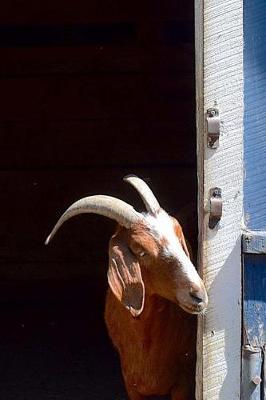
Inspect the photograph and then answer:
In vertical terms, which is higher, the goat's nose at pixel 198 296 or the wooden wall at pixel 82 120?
the goat's nose at pixel 198 296

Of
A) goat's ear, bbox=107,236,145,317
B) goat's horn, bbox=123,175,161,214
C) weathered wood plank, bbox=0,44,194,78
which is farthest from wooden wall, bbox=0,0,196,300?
goat's ear, bbox=107,236,145,317

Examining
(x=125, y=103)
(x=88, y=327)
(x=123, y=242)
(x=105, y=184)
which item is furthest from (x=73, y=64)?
(x=123, y=242)

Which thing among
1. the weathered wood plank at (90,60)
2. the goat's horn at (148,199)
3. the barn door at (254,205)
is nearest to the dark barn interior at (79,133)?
the weathered wood plank at (90,60)

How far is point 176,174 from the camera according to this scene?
258 inches

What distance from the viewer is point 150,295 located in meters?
3.38

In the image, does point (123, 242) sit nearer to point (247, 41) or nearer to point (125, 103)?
point (247, 41)

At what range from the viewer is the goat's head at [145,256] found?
3137 millimetres

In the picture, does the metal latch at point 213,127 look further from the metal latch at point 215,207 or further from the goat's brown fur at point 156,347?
the goat's brown fur at point 156,347

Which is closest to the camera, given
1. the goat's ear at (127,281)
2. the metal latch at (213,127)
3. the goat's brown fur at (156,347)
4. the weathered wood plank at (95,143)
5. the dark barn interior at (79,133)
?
the metal latch at (213,127)

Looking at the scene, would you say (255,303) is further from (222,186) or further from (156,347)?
(156,347)

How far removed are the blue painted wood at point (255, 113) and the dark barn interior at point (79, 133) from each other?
3.12 metres

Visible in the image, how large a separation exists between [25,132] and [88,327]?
1.38m

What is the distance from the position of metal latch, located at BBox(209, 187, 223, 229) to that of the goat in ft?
0.50

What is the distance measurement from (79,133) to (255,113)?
353 cm
